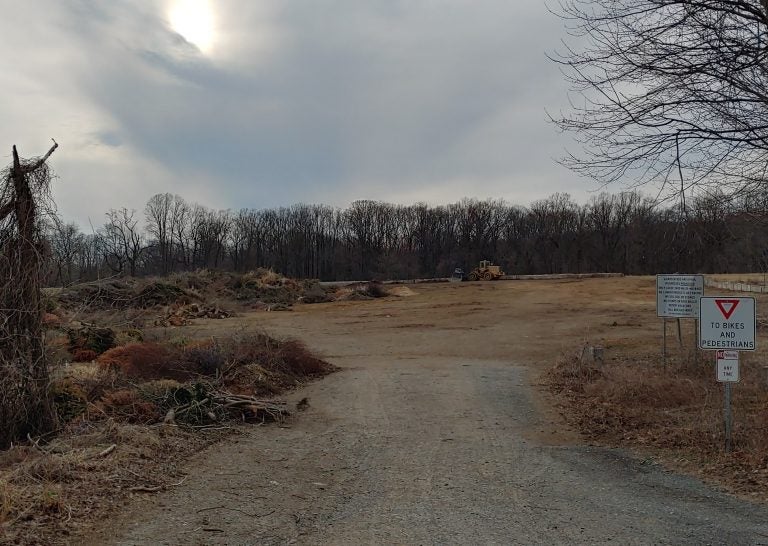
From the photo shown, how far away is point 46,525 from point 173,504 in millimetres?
1145

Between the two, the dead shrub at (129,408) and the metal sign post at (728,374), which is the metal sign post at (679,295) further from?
the dead shrub at (129,408)

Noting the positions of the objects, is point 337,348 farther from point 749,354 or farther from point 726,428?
point 726,428

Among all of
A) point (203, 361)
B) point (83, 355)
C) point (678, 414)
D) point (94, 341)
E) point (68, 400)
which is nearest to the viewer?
point (68, 400)

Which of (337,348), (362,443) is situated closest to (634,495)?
(362,443)

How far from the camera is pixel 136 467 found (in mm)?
6555

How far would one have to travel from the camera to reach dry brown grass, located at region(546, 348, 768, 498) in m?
7.26

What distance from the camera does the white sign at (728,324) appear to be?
7559mm

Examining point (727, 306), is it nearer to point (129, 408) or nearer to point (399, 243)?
point (129, 408)

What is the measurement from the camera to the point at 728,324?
7.68 metres

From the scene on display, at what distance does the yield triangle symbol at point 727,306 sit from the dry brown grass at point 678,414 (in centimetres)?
161

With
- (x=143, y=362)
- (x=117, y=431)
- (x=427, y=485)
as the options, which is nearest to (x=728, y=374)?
(x=427, y=485)

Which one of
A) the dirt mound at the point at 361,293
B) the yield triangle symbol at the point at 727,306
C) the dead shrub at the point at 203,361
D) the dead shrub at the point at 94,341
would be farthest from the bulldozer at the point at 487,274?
the yield triangle symbol at the point at 727,306

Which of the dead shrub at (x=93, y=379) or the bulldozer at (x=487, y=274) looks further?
the bulldozer at (x=487, y=274)

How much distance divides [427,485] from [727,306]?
4.47 meters
